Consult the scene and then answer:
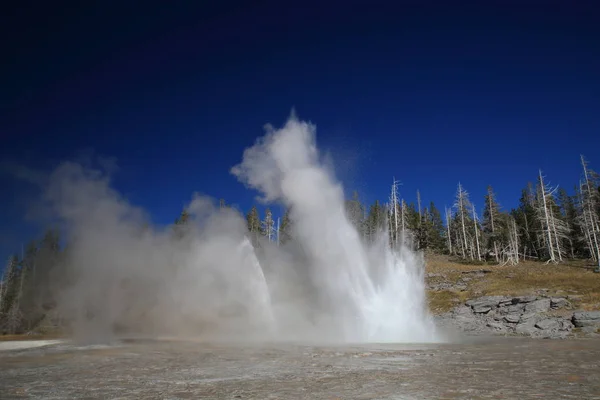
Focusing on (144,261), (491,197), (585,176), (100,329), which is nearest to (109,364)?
(144,261)

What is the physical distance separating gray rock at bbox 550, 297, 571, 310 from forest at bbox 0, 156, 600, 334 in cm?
1767

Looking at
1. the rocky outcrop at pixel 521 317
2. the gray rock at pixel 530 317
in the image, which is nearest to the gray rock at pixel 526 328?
the rocky outcrop at pixel 521 317

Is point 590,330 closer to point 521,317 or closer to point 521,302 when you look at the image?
point 521,317

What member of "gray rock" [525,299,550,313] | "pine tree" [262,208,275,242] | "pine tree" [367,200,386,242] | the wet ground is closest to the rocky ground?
"gray rock" [525,299,550,313]

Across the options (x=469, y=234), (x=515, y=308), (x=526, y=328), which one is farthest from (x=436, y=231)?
(x=526, y=328)

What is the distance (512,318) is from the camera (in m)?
32.4

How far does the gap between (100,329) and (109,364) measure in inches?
595

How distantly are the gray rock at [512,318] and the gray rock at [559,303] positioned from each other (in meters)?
2.99

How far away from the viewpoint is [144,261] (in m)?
25.0

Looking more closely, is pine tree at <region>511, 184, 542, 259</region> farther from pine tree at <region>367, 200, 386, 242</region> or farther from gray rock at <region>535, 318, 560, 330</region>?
gray rock at <region>535, 318, 560, 330</region>

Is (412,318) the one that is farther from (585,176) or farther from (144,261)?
(585,176)

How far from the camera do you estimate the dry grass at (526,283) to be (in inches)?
1395

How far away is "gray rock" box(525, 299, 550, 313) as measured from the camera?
32.5m

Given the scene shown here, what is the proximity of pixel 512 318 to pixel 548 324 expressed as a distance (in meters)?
3.42
